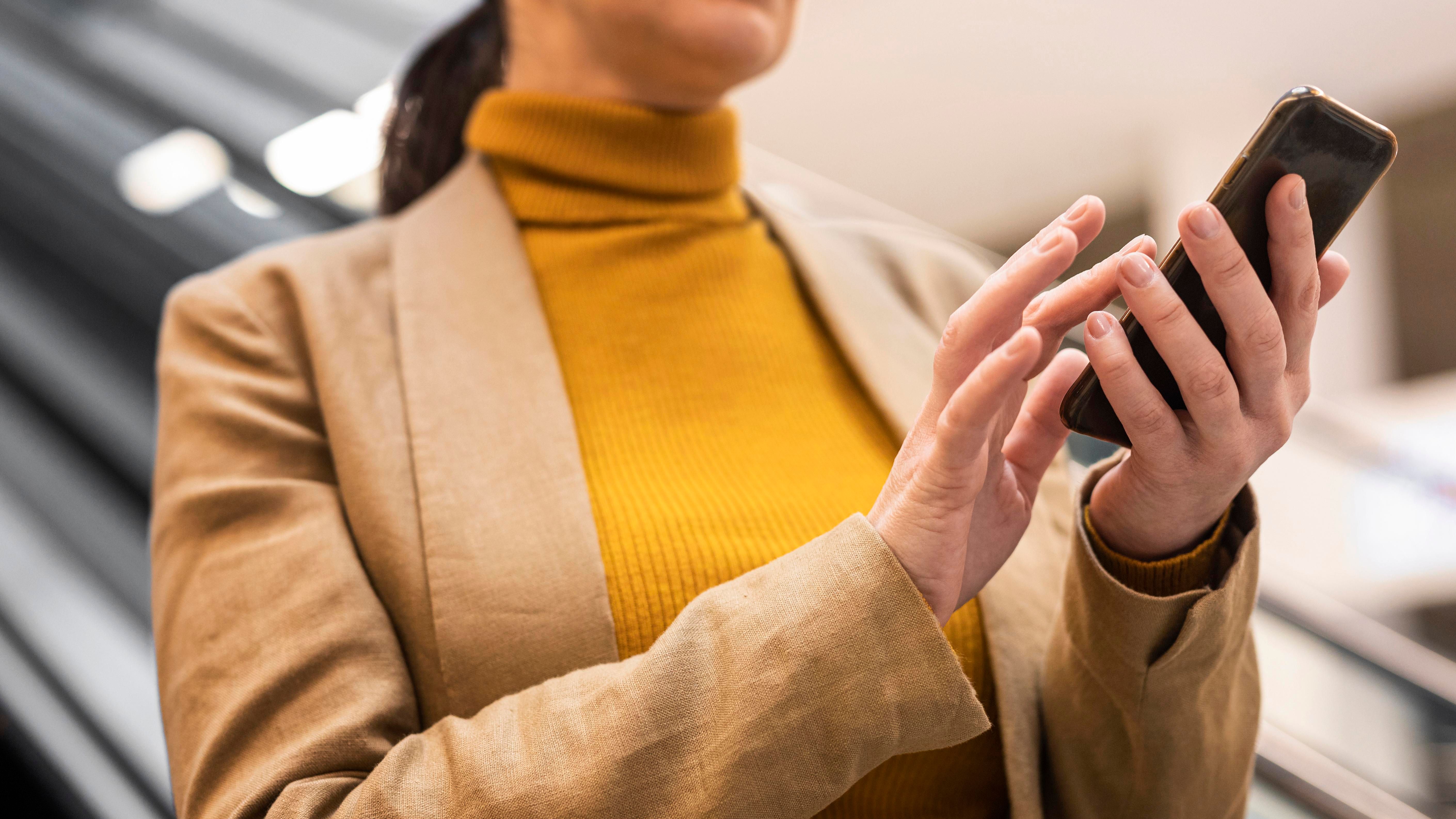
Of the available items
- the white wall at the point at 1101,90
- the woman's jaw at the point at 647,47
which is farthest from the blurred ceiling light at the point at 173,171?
the white wall at the point at 1101,90

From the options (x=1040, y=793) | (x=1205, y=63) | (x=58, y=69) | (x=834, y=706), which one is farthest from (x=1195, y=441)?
(x=1205, y=63)

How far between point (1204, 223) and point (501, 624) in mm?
538

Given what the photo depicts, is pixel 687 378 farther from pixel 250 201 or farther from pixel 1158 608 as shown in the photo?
pixel 250 201

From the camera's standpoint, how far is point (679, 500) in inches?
34.0

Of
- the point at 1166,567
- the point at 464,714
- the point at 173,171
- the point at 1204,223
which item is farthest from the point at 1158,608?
the point at 173,171

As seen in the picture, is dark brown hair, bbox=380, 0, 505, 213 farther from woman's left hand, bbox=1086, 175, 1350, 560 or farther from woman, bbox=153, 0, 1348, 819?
woman's left hand, bbox=1086, 175, 1350, 560

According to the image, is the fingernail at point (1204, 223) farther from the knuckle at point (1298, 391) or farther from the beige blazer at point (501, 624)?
the beige blazer at point (501, 624)

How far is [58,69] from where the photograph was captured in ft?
8.04

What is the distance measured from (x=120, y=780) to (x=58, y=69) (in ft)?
6.09

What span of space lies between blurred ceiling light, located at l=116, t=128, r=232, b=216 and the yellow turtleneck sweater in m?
1.21

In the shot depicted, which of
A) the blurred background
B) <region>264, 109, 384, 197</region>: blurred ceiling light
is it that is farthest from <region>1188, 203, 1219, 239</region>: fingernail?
<region>264, 109, 384, 197</region>: blurred ceiling light

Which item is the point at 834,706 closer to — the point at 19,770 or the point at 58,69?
the point at 19,770

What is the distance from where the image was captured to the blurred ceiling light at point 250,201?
6.78ft

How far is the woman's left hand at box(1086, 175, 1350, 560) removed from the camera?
0.54 meters
